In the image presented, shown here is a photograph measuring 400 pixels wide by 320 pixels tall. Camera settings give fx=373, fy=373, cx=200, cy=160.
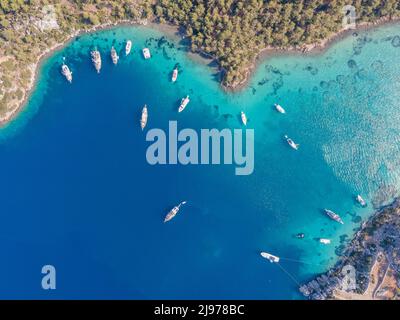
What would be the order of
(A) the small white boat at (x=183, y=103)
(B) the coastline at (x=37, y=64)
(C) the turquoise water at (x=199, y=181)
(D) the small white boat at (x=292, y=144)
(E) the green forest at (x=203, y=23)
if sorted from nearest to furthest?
(E) the green forest at (x=203, y=23), (D) the small white boat at (x=292, y=144), (C) the turquoise water at (x=199, y=181), (A) the small white boat at (x=183, y=103), (B) the coastline at (x=37, y=64)

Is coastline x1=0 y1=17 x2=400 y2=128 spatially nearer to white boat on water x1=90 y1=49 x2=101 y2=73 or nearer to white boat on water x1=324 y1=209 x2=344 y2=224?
white boat on water x1=90 y1=49 x2=101 y2=73

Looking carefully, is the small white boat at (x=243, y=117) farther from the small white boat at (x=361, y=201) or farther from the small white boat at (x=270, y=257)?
the small white boat at (x=361, y=201)

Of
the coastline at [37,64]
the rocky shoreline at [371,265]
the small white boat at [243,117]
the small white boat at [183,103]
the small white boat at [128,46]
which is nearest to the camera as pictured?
the rocky shoreline at [371,265]

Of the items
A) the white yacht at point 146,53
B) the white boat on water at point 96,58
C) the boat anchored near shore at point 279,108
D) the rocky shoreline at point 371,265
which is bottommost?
the rocky shoreline at point 371,265

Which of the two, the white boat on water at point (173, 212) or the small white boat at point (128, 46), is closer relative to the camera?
the white boat on water at point (173, 212)

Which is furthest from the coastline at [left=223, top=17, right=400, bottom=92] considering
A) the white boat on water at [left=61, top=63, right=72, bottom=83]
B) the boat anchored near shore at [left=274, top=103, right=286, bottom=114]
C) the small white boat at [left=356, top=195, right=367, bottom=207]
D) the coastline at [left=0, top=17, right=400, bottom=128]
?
the white boat on water at [left=61, top=63, right=72, bottom=83]

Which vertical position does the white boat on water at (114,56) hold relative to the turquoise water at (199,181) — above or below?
above

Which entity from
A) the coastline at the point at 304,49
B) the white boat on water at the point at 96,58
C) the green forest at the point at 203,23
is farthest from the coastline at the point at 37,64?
the coastline at the point at 304,49

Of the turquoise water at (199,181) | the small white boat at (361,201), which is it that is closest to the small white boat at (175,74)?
the turquoise water at (199,181)
